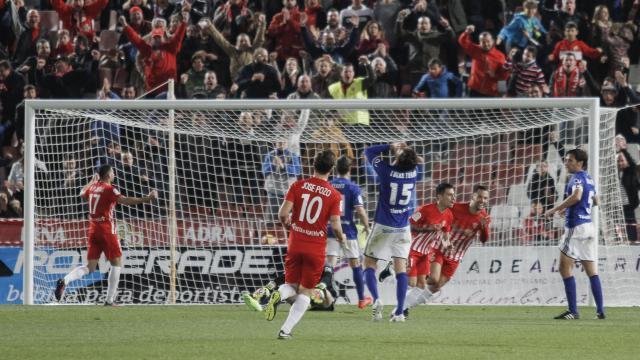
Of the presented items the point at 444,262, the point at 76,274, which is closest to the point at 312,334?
the point at 444,262

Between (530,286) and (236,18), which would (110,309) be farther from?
(236,18)

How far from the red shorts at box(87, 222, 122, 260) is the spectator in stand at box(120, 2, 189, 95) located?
543 centimetres

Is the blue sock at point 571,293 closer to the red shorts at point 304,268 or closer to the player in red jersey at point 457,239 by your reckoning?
the player in red jersey at point 457,239

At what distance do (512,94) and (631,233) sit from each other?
3852mm

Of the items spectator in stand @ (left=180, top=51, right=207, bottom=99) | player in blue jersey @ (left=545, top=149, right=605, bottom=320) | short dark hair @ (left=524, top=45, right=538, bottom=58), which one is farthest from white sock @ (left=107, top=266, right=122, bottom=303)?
short dark hair @ (left=524, top=45, right=538, bottom=58)

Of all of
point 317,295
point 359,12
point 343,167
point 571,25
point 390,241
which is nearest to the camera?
point 317,295

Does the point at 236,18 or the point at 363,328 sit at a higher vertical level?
the point at 236,18

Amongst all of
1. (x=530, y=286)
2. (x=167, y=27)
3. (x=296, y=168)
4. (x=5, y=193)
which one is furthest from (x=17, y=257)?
(x=530, y=286)

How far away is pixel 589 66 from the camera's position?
2166 cm

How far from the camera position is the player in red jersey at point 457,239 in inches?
613

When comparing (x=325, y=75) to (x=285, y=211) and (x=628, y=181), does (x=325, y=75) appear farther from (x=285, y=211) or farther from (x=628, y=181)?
(x=285, y=211)

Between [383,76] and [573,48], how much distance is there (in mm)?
3197

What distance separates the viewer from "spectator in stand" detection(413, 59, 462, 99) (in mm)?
20891

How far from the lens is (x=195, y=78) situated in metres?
21.9
